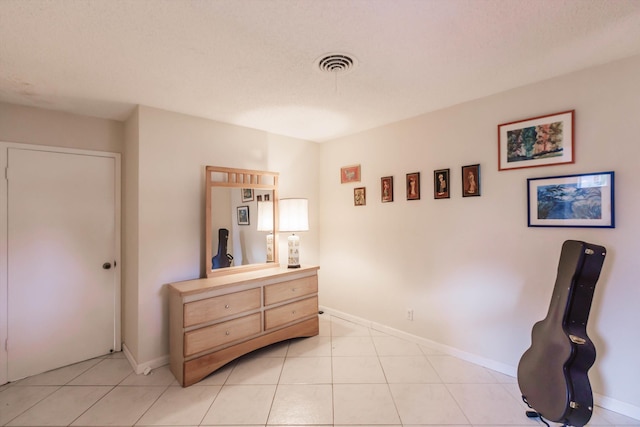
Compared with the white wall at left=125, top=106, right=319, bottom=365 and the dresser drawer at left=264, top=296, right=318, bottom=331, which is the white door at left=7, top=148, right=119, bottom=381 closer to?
the white wall at left=125, top=106, right=319, bottom=365

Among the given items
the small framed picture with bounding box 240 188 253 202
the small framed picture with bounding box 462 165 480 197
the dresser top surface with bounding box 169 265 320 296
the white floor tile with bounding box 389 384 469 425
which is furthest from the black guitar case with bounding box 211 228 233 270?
the small framed picture with bounding box 462 165 480 197

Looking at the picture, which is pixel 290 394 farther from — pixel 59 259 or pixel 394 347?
pixel 59 259

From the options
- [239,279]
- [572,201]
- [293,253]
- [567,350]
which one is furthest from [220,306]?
[572,201]

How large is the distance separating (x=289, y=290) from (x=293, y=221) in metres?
0.75

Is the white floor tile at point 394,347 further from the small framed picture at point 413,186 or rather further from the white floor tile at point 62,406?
the white floor tile at point 62,406

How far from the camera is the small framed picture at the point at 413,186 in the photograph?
115 inches

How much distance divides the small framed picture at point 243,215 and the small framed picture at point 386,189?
1.54 metres

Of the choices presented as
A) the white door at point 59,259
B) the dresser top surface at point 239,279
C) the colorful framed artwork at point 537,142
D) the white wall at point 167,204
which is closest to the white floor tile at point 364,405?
the dresser top surface at point 239,279

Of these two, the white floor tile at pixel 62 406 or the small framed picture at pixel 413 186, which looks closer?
the white floor tile at pixel 62 406

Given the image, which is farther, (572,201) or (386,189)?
(386,189)

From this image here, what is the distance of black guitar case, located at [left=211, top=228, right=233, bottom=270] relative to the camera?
9.33ft

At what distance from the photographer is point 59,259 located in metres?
2.57

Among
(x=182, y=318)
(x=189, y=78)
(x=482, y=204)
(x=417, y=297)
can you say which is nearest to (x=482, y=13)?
(x=482, y=204)

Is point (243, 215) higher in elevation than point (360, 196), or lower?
lower
